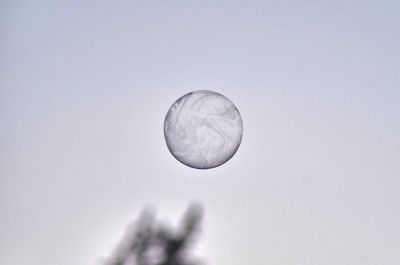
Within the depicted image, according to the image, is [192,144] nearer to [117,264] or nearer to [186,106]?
[186,106]

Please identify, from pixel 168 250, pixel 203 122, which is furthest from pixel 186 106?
pixel 168 250

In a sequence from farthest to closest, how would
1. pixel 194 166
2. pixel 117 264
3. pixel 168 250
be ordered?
pixel 168 250
pixel 117 264
pixel 194 166

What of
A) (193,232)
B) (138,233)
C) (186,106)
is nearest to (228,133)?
(186,106)

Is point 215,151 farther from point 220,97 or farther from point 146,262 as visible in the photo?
point 146,262

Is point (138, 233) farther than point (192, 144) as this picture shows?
Yes

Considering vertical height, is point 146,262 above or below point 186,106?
below

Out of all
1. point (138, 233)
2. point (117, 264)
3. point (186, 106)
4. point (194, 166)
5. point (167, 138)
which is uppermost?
point (186, 106)

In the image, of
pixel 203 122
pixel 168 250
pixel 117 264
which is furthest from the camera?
pixel 168 250
